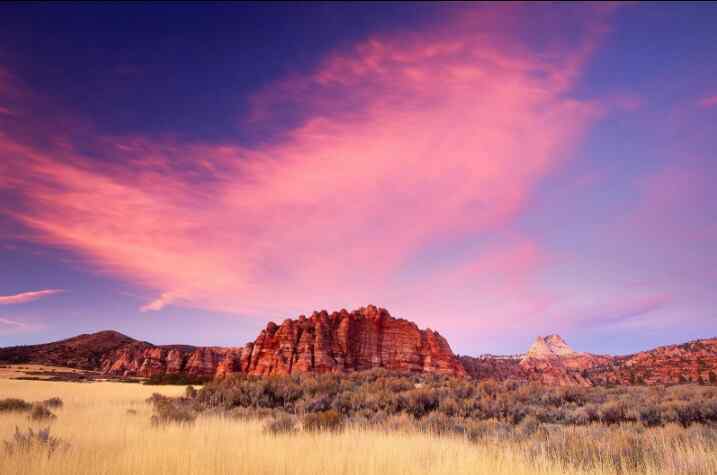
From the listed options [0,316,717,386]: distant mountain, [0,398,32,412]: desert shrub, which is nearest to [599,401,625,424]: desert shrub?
[0,398,32,412]: desert shrub

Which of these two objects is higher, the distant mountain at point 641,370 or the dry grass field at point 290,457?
the dry grass field at point 290,457

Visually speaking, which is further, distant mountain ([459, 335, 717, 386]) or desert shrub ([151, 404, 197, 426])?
distant mountain ([459, 335, 717, 386])

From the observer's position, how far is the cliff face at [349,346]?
66.6m

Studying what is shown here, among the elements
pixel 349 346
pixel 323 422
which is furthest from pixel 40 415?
pixel 349 346

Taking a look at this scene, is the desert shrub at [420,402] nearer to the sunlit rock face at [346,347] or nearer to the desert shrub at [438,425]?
the desert shrub at [438,425]

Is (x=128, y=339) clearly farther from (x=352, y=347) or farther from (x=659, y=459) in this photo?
(x=659, y=459)

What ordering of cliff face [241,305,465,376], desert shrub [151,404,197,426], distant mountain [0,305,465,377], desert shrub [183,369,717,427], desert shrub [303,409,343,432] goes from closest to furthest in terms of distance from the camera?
desert shrub [303,409,343,432] → desert shrub [151,404,197,426] → desert shrub [183,369,717,427] → distant mountain [0,305,465,377] → cliff face [241,305,465,376]

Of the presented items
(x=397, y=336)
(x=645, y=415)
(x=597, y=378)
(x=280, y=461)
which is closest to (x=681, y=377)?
(x=597, y=378)

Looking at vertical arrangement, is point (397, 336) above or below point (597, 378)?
above

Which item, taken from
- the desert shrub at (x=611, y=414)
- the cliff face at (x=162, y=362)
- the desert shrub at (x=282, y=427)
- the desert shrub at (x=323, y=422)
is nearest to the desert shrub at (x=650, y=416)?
the desert shrub at (x=611, y=414)

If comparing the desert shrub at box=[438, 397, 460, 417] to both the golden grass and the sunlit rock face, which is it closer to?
the sunlit rock face

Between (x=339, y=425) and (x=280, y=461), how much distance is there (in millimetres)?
4739

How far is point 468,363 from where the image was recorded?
270ft

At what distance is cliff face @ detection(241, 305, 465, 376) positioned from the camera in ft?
218
